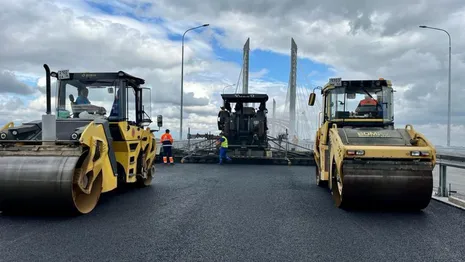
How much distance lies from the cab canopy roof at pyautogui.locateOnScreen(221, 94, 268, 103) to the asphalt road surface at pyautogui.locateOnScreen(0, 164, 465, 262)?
33.8 feet

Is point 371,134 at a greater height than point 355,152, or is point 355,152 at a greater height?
point 371,134

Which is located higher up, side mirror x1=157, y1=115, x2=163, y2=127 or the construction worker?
side mirror x1=157, y1=115, x2=163, y2=127

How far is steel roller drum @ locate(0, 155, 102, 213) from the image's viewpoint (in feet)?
16.8

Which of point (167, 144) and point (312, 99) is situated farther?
point (167, 144)

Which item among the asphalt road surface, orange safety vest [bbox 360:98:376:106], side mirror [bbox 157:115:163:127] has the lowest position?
the asphalt road surface

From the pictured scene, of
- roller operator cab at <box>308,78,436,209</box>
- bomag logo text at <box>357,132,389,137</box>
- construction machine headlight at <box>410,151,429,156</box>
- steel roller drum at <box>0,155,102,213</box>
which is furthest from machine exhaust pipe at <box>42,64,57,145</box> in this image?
construction machine headlight at <box>410,151,429,156</box>

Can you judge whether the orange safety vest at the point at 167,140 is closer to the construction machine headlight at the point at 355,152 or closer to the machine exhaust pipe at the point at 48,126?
the machine exhaust pipe at the point at 48,126

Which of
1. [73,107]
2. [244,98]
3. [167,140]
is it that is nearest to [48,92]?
[73,107]

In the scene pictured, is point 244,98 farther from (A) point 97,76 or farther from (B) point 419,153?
(B) point 419,153

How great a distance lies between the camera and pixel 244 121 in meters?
17.7

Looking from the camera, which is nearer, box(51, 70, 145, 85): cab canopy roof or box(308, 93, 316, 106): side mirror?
box(51, 70, 145, 85): cab canopy roof

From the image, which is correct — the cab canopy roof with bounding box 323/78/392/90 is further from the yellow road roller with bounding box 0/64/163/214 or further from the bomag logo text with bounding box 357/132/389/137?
the yellow road roller with bounding box 0/64/163/214

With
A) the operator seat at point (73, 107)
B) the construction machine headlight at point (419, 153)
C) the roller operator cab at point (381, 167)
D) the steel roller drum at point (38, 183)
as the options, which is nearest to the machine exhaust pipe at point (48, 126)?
the steel roller drum at point (38, 183)

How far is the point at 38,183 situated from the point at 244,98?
12.8 metres
